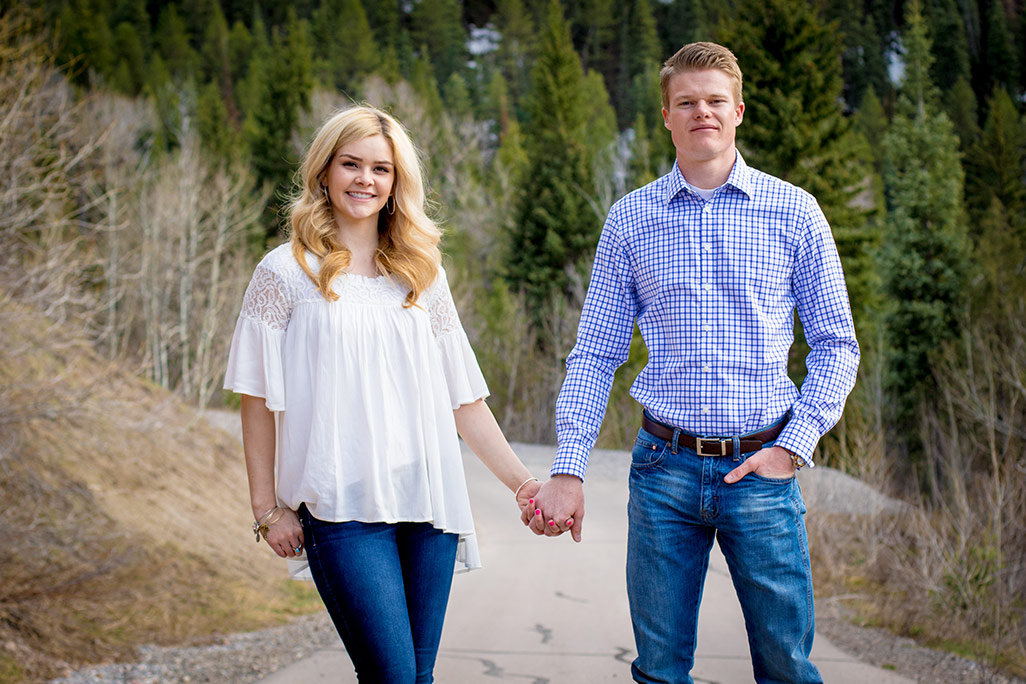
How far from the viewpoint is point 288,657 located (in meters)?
6.38

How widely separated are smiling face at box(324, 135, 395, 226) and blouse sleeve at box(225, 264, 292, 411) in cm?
27

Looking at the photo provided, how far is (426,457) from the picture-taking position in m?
2.41

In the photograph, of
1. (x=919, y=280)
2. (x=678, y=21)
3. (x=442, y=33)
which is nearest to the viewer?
(x=919, y=280)

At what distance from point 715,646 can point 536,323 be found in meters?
24.4

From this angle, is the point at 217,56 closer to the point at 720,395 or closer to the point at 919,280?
the point at 919,280

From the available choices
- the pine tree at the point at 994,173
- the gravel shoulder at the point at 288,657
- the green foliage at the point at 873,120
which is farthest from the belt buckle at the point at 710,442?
the green foliage at the point at 873,120

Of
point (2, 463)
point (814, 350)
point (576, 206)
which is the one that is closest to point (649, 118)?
point (576, 206)

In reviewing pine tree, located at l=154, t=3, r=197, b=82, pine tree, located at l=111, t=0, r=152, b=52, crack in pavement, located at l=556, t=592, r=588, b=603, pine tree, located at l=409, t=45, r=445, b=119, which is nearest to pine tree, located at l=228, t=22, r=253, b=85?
pine tree, located at l=154, t=3, r=197, b=82

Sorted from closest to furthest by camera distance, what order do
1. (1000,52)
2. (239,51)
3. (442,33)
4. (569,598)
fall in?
(569,598), (1000,52), (239,51), (442,33)

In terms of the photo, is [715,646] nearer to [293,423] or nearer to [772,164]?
[293,423]

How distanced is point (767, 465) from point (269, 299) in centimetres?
129

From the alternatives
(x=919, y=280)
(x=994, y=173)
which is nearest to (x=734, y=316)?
(x=919, y=280)

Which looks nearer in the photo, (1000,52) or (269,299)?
(269,299)

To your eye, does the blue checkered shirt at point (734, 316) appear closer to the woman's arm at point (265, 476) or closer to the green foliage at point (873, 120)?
the woman's arm at point (265, 476)
